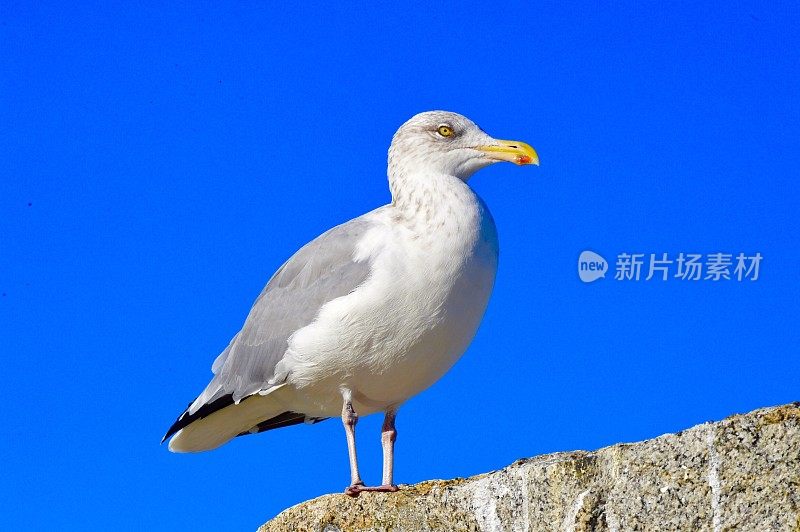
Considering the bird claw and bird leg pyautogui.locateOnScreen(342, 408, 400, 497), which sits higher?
bird leg pyautogui.locateOnScreen(342, 408, 400, 497)

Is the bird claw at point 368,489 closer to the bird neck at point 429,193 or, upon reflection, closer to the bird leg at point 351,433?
the bird leg at point 351,433

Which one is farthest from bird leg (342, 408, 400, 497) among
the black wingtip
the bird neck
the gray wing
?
the bird neck

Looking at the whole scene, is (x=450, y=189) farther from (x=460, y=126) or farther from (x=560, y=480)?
Answer: (x=560, y=480)

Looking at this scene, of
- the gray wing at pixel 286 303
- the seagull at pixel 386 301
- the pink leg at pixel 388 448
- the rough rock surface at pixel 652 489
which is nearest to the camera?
the rough rock surface at pixel 652 489

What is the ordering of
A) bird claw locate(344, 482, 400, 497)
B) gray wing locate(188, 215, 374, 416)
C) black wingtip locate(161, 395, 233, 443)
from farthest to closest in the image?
black wingtip locate(161, 395, 233, 443)
gray wing locate(188, 215, 374, 416)
bird claw locate(344, 482, 400, 497)

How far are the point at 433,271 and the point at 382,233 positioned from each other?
0.51 metres

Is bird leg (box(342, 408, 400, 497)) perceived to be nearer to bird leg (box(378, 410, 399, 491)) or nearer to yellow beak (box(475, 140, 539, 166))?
bird leg (box(378, 410, 399, 491))

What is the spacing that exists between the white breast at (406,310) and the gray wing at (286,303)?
13 centimetres

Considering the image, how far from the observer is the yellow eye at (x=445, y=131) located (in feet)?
24.8

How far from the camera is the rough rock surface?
17.1 feet

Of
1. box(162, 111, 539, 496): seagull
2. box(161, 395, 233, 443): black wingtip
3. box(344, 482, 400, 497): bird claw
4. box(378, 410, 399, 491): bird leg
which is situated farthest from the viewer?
box(161, 395, 233, 443): black wingtip

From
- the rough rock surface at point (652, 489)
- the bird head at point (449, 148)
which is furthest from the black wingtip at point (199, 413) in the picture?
the bird head at point (449, 148)

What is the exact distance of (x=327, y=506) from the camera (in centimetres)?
658

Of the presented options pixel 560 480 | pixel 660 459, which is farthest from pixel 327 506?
pixel 660 459
